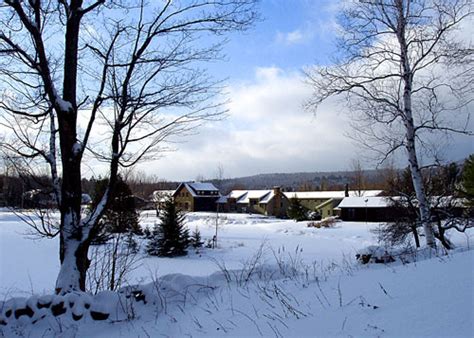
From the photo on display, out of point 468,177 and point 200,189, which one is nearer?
point 468,177

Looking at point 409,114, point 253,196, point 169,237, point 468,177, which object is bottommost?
point 169,237

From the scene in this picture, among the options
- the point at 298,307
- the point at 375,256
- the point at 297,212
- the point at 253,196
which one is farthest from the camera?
→ the point at 253,196

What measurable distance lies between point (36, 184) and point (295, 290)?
4.42m

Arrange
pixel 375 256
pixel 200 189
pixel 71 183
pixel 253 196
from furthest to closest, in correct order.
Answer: pixel 253 196
pixel 200 189
pixel 375 256
pixel 71 183

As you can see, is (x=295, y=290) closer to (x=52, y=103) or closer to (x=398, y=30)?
(x=52, y=103)

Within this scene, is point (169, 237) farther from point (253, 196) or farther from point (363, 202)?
point (253, 196)

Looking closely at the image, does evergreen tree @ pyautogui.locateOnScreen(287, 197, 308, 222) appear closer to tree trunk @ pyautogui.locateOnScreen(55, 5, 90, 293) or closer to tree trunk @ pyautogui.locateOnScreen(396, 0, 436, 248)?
tree trunk @ pyautogui.locateOnScreen(396, 0, 436, 248)

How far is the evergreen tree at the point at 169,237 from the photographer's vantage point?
2283 centimetres

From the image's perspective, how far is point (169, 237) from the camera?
22.9m

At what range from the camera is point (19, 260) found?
1814 centimetres

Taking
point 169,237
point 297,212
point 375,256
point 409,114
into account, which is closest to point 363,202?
point 297,212

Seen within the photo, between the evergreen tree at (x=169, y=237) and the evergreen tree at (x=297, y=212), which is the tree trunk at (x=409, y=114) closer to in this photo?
the evergreen tree at (x=169, y=237)

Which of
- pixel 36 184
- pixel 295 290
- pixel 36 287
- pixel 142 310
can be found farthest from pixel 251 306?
pixel 36 287

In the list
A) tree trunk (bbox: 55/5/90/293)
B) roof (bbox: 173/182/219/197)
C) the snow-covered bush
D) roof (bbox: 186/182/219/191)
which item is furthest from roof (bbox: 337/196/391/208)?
tree trunk (bbox: 55/5/90/293)
